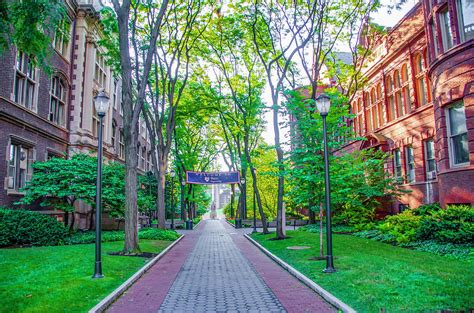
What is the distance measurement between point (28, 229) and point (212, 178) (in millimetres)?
14229

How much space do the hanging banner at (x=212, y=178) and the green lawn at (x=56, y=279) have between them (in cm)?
1371

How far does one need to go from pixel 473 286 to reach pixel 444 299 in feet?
3.74

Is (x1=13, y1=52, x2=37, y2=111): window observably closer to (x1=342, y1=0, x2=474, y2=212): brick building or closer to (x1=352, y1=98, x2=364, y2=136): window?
(x1=342, y1=0, x2=474, y2=212): brick building

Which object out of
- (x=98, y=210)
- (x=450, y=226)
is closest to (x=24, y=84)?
(x=98, y=210)

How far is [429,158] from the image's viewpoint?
1961 cm

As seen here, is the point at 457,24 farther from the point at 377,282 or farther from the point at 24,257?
the point at 24,257

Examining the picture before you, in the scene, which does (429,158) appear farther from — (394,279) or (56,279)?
(56,279)

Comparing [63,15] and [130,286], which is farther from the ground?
[63,15]

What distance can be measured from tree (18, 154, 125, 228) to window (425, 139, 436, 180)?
15.6 m

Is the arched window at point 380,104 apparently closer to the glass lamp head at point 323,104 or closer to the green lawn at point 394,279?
the green lawn at point 394,279

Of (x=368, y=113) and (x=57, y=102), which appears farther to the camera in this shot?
(x=368, y=113)

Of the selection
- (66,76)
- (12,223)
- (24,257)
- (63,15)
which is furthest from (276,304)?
(66,76)

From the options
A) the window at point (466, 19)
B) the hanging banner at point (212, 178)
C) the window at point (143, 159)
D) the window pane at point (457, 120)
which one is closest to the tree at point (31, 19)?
the window at point (466, 19)

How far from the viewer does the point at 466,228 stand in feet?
37.2
